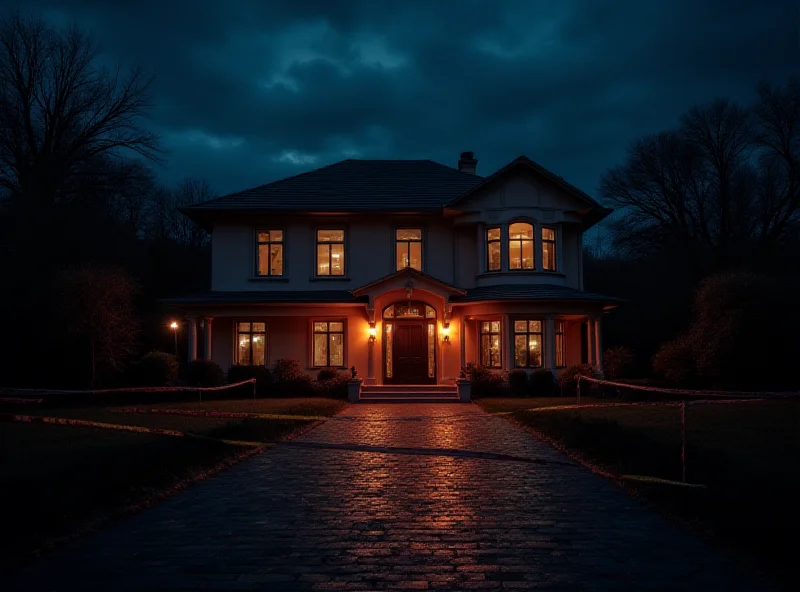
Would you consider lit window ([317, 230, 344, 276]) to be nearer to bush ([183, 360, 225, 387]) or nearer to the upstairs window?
the upstairs window

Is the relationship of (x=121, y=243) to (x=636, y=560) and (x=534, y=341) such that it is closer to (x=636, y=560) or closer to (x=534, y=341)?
(x=534, y=341)

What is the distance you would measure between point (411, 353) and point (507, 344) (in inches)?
135

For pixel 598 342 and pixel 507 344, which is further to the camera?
pixel 598 342

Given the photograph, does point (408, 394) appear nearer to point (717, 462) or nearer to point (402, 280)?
point (402, 280)

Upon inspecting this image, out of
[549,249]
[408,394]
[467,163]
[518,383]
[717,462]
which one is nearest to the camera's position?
[717,462]

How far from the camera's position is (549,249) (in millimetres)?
27109

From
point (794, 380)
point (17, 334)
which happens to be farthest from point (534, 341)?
point (17, 334)

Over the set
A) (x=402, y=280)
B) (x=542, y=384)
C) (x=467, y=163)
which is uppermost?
(x=467, y=163)

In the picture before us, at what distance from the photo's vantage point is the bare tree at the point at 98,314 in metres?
24.3

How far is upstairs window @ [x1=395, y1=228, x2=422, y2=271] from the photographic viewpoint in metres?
27.6

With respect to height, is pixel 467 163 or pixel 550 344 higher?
pixel 467 163

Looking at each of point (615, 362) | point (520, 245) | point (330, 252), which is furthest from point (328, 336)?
point (615, 362)

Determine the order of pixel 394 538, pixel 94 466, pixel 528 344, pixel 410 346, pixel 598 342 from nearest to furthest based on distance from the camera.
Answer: pixel 394 538
pixel 94 466
pixel 528 344
pixel 598 342
pixel 410 346

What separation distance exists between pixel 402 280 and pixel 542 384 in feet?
18.7
